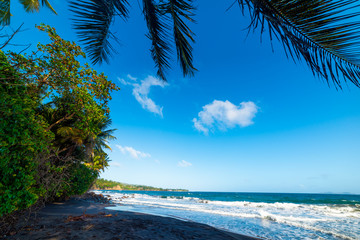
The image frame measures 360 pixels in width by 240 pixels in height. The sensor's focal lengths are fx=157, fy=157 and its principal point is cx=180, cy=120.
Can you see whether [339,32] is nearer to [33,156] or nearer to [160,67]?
[160,67]

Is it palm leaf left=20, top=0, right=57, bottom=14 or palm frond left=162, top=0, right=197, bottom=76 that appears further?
palm leaf left=20, top=0, right=57, bottom=14

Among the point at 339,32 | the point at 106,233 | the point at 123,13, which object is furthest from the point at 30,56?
the point at 339,32

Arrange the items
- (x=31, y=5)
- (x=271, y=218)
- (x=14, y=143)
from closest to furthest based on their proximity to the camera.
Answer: (x=14, y=143) < (x=31, y=5) < (x=271, y=218)

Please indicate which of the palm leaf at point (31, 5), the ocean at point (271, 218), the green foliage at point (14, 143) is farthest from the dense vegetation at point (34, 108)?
the ocean at point (271, 218)

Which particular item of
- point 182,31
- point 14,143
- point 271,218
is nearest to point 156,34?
point 182,31

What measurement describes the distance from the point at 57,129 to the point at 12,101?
297 inches

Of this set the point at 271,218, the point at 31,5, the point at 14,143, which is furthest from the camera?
the point at 271,218

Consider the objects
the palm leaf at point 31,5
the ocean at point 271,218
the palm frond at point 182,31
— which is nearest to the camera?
the palm frond at point 182,31

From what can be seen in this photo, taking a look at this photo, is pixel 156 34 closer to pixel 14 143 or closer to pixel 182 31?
pixel 182 31

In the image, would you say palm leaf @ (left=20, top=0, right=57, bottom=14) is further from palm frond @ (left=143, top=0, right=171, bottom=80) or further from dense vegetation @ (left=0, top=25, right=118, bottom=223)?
palm frond @ (left=143, top=0, right=171, bottom=80)

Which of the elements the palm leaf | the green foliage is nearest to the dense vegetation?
the green foliage

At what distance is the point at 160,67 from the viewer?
3.44m

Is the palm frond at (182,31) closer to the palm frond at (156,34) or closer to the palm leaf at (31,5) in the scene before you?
the palm frond at (156,34)

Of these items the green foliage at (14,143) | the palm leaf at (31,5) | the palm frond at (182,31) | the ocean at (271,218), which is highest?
the palm leaf at (31,5)
